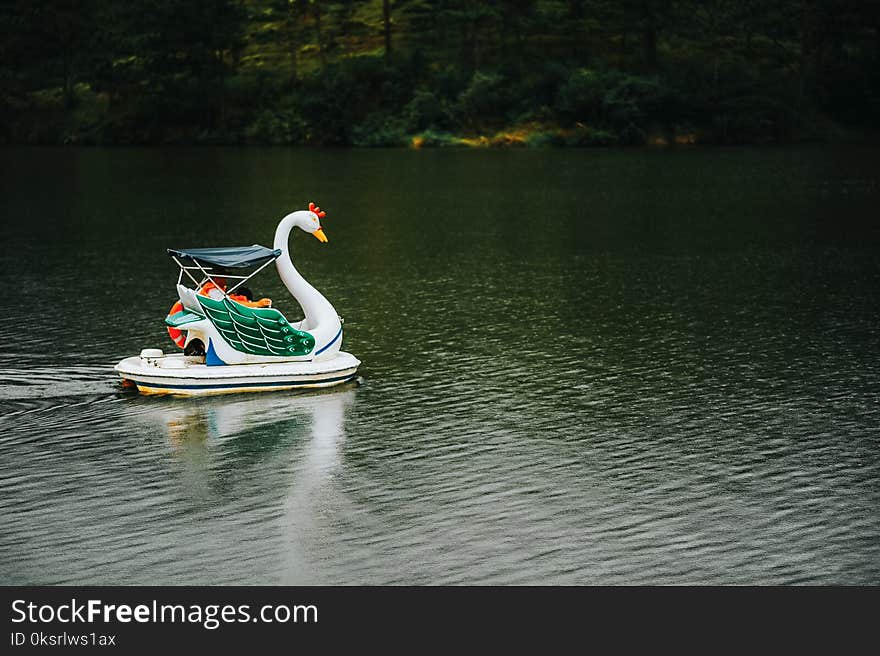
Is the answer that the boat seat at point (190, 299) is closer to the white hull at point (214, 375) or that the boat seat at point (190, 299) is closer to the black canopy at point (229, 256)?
the black canopy at point (229, 256)

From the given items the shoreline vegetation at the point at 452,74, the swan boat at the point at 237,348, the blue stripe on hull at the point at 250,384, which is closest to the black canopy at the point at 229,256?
the swan boat at the point at 237,348

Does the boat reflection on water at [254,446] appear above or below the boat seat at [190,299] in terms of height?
below

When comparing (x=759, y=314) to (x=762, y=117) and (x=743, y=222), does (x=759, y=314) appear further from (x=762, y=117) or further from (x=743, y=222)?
(x=762, y=117)

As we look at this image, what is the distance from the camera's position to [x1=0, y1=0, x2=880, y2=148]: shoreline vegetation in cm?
11500

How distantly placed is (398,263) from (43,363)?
17.2 meters

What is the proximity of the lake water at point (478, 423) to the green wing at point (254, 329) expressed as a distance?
2.99ft

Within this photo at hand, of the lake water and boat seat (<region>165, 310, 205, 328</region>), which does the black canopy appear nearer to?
boat seat (<region>165, 310, 205, 328</region>)

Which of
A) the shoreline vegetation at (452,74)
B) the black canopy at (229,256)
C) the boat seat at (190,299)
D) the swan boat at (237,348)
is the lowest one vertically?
the swan boat at (237,348)

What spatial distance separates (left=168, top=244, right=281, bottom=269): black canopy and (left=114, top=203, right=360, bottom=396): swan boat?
19 mm

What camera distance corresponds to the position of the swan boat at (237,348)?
2477cm

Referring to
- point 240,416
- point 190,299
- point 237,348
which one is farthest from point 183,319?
point 240,416

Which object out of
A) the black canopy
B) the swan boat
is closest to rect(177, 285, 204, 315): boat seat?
the swan boat

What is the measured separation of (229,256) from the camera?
85.6ft
